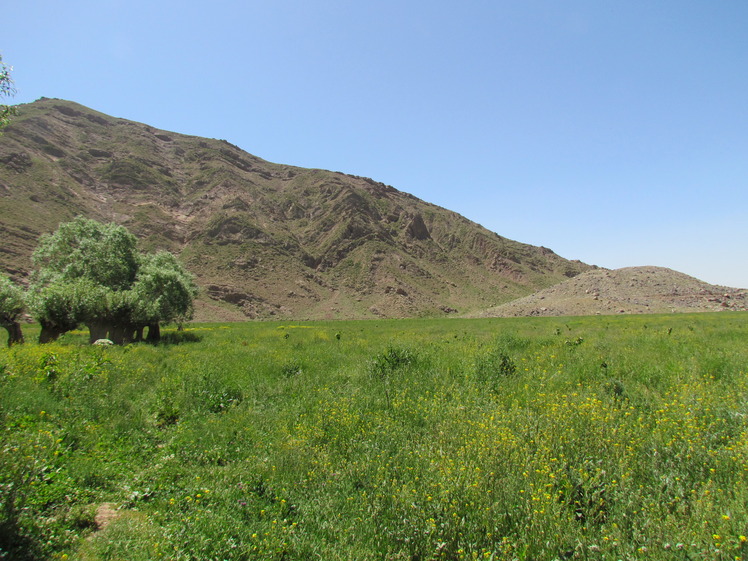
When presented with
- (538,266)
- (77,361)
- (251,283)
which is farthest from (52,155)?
(538,266)

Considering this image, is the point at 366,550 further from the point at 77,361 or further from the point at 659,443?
the point at 77,361

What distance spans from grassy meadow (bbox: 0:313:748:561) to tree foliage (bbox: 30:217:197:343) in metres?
13.1

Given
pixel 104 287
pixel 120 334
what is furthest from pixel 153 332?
pixel 104 287

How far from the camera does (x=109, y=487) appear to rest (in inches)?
211

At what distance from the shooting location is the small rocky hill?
53.8 meters

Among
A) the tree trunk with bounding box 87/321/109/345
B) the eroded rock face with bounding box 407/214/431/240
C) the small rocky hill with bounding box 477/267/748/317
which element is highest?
the eroded rock face with bounding box 407/214/431/240

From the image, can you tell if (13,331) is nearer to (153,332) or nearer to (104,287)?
(104,287)

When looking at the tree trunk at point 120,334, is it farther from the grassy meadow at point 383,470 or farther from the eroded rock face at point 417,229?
the eroded rock face at point 417,229

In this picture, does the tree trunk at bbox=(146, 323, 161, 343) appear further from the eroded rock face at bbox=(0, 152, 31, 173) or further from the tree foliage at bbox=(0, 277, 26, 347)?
the eroded rock face at bbox=(0, 152, 31, 173)

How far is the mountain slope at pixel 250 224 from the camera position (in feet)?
249

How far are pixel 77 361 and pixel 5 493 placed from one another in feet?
28.5

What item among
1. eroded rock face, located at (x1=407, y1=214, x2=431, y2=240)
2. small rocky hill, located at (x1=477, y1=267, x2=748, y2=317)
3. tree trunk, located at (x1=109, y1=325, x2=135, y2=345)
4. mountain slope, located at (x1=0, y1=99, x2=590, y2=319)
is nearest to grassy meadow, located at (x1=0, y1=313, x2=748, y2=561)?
tree trunk, located at (x1=109, y1=325, x2=135, y2=345)

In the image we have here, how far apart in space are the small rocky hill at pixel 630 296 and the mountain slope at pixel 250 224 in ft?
96.5

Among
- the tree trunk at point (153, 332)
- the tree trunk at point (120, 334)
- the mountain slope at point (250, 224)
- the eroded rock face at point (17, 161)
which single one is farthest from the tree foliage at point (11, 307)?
the eroded rock face at point (17, 161)
